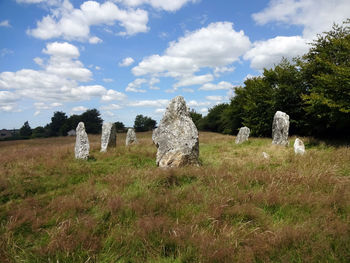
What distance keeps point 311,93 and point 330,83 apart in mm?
1303

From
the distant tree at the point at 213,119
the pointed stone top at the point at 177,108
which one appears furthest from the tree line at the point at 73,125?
the pointed stone top at the point at 177,108

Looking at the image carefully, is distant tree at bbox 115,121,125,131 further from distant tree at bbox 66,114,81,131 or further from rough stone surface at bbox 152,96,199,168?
rough stone surface at bbox 152,96,199,168

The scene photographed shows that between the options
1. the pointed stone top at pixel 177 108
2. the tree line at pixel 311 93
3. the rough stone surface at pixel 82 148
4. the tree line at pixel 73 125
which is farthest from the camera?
the tree line at pixel 73 125

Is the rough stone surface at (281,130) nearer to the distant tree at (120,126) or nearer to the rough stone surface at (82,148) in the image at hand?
the rough stone surface at (82,148)

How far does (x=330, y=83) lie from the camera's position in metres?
13.1

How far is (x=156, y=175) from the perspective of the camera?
6.18 m

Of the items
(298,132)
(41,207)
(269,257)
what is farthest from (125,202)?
(298,132)

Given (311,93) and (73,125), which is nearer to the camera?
(311,93)

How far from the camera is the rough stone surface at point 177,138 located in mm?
8258

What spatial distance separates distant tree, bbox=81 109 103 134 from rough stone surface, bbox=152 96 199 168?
56632mm

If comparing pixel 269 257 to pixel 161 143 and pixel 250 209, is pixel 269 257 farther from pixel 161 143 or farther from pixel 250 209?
pixel 161 143

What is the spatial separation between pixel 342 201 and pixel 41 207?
636 centimetres

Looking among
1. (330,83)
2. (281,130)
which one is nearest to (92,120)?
(281,130)

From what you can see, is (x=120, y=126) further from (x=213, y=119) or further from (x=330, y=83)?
(x=330, y=83)
